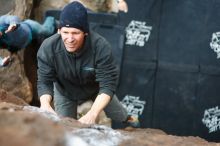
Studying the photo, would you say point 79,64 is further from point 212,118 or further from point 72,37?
point 212,118

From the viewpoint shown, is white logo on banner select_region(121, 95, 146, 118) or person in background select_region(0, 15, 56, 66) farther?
white logo on banner select_region(121, 95, 146, 118)

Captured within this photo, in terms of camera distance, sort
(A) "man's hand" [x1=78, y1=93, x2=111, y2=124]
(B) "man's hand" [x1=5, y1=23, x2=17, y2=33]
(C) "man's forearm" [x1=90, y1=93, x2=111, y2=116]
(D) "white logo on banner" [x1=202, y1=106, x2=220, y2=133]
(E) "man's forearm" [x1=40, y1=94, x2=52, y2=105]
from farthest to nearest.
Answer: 1. (D) "white logo on banner" [x1=202, y1=106, x2=220, y2=133]
2. (B) "man's hand" [x1=5, y1=23, x2=17, y2=33]
3. (E) "man's forearm" [x1=40, y1=94, x2=52, y2=105]
4. (C) "man's forearm" [x1=90, y1=93, x2=111, y2=116]
5. (A) "man's hand" [x1=78, y1=93, x2=111, y2=124]

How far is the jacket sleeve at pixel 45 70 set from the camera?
2822mm

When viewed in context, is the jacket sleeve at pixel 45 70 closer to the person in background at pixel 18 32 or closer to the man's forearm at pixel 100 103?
the man's forearm at pixel 100 103

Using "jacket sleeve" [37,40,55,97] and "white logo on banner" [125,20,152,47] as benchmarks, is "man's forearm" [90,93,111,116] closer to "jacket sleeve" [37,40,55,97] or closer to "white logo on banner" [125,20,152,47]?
"jacket sleeve" [37,40,55,97]

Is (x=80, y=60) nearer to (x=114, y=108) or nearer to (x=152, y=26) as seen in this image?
(x=114, y=108)

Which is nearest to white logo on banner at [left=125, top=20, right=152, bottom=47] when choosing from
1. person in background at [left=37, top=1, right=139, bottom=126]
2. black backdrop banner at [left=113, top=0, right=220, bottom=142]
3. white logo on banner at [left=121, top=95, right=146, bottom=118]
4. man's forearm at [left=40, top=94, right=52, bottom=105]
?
black backdrop banner at [left=113, top=0, right=220, bottom=142]

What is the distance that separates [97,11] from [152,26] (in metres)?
0.64

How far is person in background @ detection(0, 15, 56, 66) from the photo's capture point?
368 cm

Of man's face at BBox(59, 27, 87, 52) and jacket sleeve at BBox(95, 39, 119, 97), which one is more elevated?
man's face at BBox(59, 27, 87, 52)

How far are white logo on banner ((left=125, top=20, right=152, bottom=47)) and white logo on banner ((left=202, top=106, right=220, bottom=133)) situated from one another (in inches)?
41.6

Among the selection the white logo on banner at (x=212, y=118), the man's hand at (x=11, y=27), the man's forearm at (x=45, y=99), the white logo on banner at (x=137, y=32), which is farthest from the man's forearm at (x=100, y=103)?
the white logo on banner at (x=212, y=118)

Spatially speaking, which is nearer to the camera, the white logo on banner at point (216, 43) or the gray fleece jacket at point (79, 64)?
the gray fleece jacket at point (79, 64)

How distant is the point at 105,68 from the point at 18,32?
133cm
